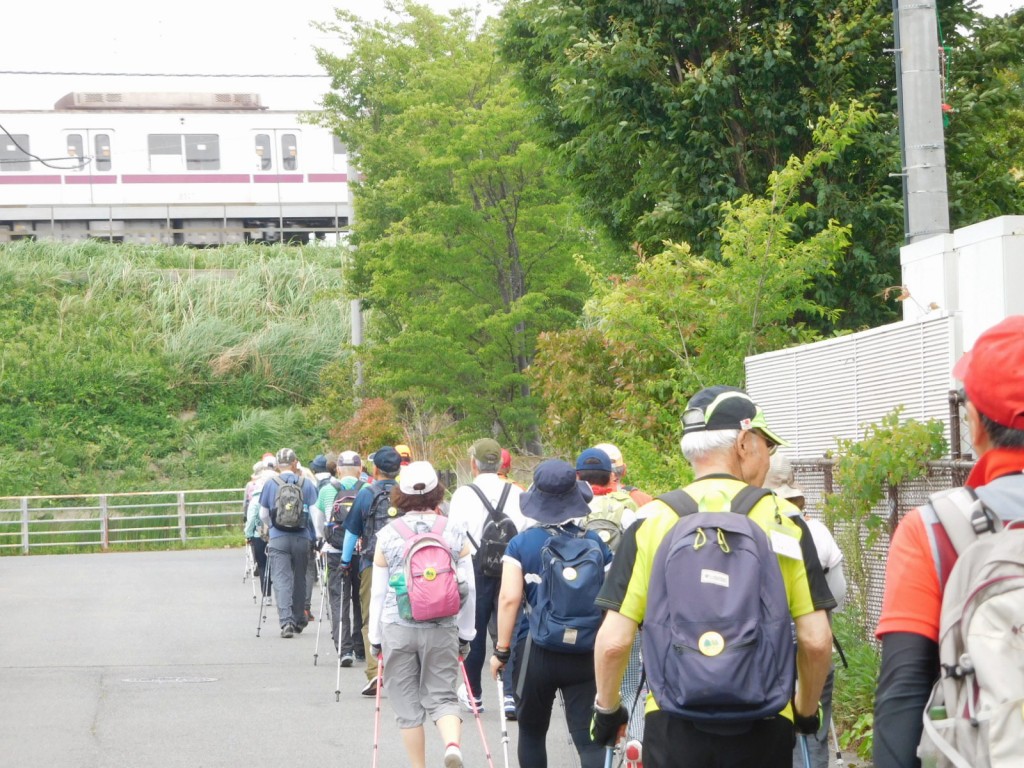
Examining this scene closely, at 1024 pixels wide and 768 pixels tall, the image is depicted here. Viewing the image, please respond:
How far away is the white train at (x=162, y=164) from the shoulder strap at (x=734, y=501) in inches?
1396

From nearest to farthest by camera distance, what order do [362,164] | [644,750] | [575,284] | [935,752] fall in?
[935,752] → [644,750] → [575,284] → [362,164]

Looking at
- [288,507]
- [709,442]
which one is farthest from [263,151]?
[709,442]

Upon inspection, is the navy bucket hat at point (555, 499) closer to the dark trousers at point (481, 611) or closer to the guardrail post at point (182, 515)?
the dark trousers at point (481, 611)

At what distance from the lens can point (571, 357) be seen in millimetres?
17859

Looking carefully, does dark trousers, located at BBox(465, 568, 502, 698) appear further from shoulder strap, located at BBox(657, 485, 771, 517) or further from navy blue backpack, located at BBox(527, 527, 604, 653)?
shoulder strap, located at BBox(657, 485, 771, 517)

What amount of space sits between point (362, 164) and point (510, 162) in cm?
842

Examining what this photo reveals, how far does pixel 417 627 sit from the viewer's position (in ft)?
25.2

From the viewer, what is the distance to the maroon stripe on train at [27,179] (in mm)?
40469

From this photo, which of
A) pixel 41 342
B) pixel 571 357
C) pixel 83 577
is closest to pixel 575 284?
pixel 571 357

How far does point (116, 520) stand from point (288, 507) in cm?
2185

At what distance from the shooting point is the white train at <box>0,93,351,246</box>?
1565 inches

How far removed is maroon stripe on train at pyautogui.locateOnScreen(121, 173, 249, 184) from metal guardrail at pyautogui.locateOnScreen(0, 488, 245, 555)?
950cm

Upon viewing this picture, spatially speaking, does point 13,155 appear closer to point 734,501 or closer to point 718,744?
point 734,501

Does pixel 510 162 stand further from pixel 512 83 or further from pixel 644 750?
pixel 644 750
